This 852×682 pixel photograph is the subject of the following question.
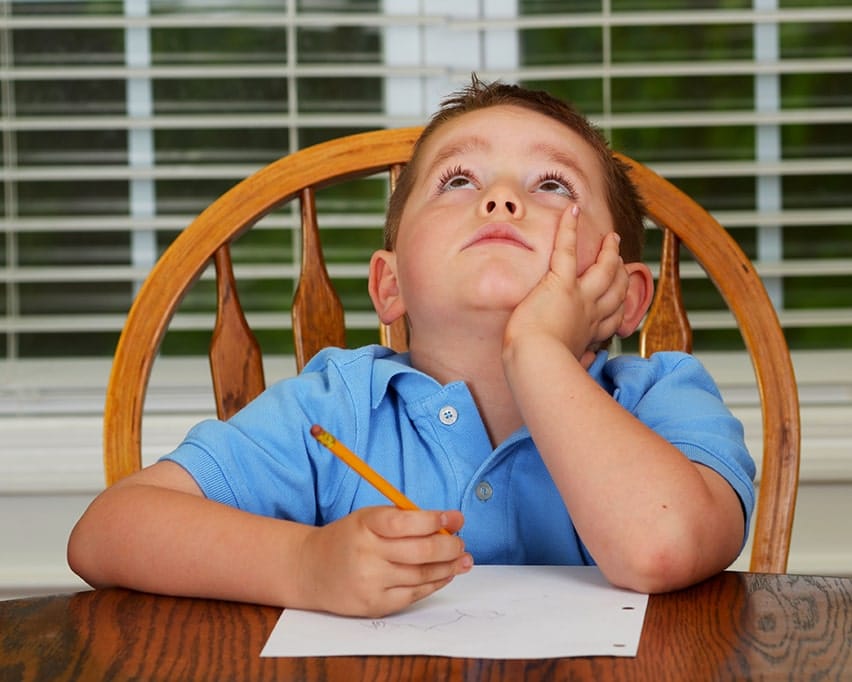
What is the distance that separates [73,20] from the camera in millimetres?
1963

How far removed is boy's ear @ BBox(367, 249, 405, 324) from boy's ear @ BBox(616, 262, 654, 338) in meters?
0.20

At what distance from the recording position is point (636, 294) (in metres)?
1.14

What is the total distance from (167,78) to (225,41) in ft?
0.36

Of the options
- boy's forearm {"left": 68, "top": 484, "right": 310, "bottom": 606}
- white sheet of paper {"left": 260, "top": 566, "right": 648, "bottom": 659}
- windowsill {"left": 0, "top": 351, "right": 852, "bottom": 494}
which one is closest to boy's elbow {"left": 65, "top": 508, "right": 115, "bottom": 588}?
boy's forearm {"left": 68, "top": 484, "right": 310, "bottom": 606}

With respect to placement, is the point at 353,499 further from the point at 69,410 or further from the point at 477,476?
the point at 69,410

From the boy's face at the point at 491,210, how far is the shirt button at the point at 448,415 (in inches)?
2.7

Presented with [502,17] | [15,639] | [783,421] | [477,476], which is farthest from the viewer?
[502,17]

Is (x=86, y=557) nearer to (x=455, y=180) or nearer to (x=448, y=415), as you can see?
(x=448, y=415)

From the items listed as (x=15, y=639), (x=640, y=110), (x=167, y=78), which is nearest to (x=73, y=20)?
(x=167, y=78)

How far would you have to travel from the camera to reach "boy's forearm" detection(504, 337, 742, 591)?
0.79 metres

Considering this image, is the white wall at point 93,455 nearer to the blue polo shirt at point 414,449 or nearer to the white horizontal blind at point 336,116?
the white horizontal blind at point 336,116

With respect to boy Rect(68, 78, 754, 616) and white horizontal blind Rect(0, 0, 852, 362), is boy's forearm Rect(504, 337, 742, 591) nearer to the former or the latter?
boy Rect(68, 78, 754, 616)

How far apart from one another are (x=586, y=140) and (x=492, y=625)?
524 mm

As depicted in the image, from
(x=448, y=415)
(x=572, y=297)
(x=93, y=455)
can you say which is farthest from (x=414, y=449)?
(x=93, y=455)
